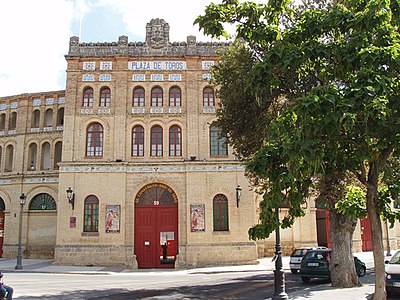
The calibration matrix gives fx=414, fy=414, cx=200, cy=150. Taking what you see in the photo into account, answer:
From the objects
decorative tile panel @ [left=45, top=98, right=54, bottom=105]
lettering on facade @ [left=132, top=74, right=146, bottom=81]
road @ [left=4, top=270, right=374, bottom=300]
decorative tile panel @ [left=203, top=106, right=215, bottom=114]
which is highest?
lettering on facade @ [left=132, top=74, right=146, bottom=81]

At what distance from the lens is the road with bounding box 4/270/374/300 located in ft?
47.6

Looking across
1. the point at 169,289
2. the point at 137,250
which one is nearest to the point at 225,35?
the point at 169,289

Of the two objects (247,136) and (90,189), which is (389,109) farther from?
(90,189)

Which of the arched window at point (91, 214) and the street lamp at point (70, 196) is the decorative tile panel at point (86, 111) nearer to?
the street lamp at point (70, 196)

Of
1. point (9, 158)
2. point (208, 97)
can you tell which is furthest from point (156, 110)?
point (9, 158)

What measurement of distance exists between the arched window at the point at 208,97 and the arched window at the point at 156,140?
3.38 metres

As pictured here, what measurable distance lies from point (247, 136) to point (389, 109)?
902cm

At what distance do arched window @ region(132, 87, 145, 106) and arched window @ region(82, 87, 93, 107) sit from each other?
2736 mm

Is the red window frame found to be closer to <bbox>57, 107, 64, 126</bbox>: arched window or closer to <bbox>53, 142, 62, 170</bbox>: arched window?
<bbox>57, 107, 64, 126</bbox>: arched window

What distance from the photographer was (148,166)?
25.3 metres

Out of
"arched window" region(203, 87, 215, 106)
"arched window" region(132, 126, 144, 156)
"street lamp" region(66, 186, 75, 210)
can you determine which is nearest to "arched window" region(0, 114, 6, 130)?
"street lamp" region(66, 186, 75, 210)

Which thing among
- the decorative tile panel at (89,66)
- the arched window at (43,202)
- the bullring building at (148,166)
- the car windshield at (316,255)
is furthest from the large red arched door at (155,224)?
the car windshield at (316,255)

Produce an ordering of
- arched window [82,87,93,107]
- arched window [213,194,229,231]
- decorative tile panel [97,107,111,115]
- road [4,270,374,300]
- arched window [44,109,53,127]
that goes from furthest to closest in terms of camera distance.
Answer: arched window [44,109,53,127] → arched window [82,87,93,107] → decorative tile panel [97,107,111,115] → arched window [213,194,229,231] → road [4,270,374,300]

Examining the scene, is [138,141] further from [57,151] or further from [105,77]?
[57,151]
